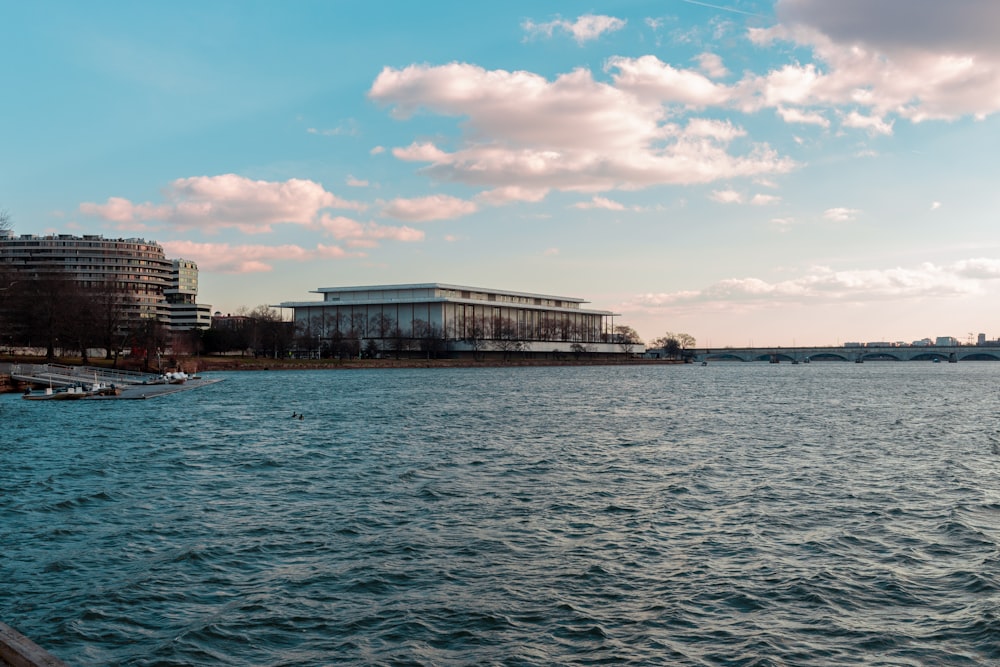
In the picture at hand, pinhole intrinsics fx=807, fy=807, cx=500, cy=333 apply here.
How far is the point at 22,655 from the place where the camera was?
30.7 feet

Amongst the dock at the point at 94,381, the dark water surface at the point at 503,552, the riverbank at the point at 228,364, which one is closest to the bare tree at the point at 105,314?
the riverbank at the point at 228,364

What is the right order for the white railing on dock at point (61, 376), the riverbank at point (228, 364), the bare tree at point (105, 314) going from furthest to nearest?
1. the bare tree at point (105, 314)
2. the riverbank at point (228, 364)
3. the white railing on dock at point (61, 376)

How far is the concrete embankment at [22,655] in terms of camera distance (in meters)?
9.21

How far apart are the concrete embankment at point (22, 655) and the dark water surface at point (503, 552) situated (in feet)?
10.1

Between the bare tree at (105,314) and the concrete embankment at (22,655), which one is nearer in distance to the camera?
the concrete embankment at (22,655)

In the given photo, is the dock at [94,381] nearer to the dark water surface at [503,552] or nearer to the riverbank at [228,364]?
the riverbank at [228,364]

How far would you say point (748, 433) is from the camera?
47.2 metres

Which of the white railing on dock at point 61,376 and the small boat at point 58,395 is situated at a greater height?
the white railing on dock at point 61,376

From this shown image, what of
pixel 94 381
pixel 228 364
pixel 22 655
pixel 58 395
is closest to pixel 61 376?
pixel 94 381

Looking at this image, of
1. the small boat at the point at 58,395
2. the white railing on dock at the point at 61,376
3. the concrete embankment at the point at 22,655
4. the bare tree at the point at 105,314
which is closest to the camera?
the concrete embankment at the point at 22,655

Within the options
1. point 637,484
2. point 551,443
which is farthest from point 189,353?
point 637,484

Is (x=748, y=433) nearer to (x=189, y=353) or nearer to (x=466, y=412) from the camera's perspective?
(x=466, y=412)

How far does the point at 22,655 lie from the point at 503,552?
1112 cm

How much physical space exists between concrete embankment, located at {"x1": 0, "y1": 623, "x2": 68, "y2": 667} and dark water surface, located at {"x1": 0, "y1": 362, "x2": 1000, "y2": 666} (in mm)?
3088
